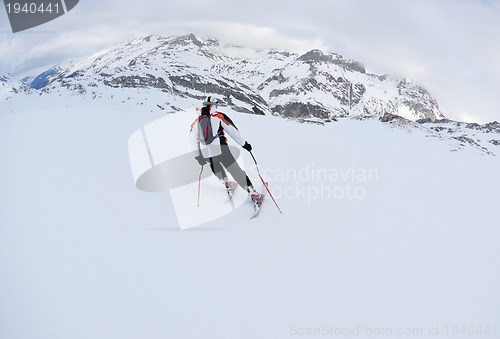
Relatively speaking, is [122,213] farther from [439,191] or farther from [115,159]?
[439,191]

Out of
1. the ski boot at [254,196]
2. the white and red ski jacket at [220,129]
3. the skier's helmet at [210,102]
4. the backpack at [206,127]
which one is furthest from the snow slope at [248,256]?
the skier's helmet at [210,102]

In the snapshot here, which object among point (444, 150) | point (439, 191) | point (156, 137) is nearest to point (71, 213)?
point (156, 137)

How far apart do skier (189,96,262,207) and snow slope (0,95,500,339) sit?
0.75 m

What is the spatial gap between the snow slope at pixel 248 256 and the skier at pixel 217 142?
0.75 meters

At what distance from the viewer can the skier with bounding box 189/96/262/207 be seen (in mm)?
6977

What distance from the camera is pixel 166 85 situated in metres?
106

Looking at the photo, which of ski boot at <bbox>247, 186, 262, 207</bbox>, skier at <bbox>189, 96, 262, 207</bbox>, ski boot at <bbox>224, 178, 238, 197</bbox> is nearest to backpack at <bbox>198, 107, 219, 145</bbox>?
skier at <bbox>189, 96, 262, 207</bbox>

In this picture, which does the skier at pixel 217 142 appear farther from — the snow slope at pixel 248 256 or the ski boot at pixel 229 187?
the snow slope at pixel 248 256

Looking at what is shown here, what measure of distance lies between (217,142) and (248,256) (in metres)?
2.93

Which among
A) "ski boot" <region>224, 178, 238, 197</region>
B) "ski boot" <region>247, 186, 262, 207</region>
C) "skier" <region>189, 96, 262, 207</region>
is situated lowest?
"ski boot" <region>247, 186, 262, 207</region>

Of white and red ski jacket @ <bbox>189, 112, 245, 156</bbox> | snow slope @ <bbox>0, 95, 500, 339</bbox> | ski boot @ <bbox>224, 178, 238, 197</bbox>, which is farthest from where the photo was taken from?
ski boot @ <bbox>224, 178, 238, 197</bbox>

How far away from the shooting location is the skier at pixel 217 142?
698cm

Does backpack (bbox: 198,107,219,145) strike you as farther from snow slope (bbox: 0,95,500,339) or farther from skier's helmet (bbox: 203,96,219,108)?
snow slope (bbox: 0,95,500,339)

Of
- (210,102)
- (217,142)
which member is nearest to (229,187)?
(217,142)
